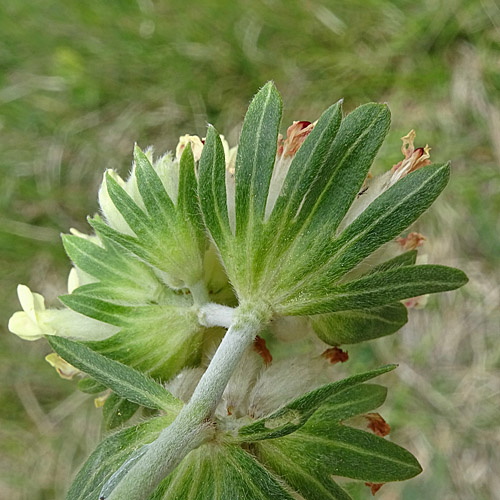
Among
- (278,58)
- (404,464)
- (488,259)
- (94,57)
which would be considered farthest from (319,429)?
(94,57)

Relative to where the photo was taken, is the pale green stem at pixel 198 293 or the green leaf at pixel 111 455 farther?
the pale green stem at pixel 198 293

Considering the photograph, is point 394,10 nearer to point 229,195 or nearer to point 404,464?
point 229,195

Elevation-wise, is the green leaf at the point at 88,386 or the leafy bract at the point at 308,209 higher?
the leafy bract at the point at 308,209

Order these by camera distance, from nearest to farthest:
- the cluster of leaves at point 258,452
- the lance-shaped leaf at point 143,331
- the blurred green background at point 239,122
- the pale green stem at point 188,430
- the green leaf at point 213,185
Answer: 1. the pale green stem at point 188,430
2. the cluster of leaves at point 258,452
3. the green leaf at point 213,185
4. the lance-shaped leaf at point 143,331
5. the blurred green background at point 239,122

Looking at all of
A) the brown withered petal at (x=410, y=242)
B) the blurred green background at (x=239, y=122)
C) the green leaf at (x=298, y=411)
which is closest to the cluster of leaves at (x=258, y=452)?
the green leaf at (x=298, y=411)

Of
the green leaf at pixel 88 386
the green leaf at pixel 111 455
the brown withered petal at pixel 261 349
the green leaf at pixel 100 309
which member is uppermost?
the brown withered petal at pixel 261 349

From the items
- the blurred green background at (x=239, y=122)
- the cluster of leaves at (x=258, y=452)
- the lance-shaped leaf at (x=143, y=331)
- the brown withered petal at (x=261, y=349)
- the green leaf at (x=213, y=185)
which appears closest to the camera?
the cluster of leaves at (x=258, y=452)

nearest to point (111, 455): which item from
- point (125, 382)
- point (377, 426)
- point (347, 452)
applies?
point (125, 382)

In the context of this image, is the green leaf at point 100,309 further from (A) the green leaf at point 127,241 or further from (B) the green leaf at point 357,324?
(B) the green leaf at point 357,324
